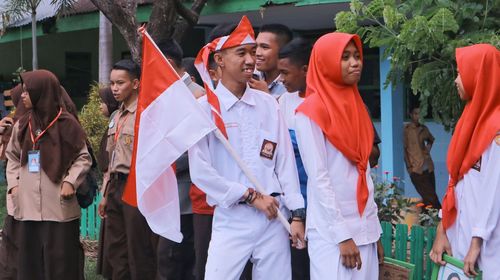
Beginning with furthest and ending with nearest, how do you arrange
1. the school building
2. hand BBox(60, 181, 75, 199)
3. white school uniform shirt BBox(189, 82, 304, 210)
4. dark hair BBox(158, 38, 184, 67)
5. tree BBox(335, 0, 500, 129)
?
the school building < hand BBox(60, 181, 75, 199) < dark hair BBox(158, 38, 184, 67) < tree BBox(335, 0, 500, 129) < white school uniform shirt BBox(189, 82, 304, 210)

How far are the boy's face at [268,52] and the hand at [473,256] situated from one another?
80.9 inches

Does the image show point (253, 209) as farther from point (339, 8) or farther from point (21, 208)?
point (339, 8)

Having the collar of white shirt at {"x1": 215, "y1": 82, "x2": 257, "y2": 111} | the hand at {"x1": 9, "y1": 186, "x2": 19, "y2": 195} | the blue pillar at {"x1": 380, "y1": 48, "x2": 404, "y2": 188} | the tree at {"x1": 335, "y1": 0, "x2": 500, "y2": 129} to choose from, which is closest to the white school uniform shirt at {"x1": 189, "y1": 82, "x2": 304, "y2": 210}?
the collar of white shirt at {"x1": 215, "y1": 82, "x2": 257, "y2": 111}

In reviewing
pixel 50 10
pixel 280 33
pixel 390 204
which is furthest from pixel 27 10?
pixel 280 33

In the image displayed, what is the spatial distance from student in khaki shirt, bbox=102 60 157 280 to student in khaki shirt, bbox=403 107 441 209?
5945mm

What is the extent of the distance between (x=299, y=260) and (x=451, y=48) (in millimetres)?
1689

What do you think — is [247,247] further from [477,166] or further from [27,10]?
[27,10]

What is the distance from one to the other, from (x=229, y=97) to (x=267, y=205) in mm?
673

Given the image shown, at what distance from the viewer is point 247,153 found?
14.8 feet

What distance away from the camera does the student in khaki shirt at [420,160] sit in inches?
459

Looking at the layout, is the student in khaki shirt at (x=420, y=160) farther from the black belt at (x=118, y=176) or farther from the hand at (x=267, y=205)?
the hand at (x=267, y=205)

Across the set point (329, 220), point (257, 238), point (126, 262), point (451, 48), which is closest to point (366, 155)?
point (329, 220)

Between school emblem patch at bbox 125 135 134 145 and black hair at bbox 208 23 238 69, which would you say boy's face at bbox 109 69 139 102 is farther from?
black hair at bbox 208 23 238 69

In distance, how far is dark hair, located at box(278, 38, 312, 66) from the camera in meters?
5.00
